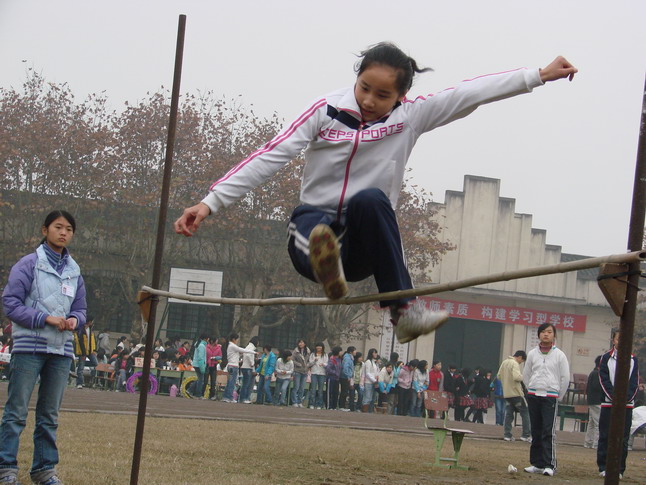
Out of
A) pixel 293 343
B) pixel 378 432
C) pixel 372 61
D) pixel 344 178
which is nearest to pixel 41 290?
pixel 344 178

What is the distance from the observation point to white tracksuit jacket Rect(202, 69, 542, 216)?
4527 mm

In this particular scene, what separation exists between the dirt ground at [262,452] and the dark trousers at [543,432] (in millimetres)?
289

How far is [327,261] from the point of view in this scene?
439 cm

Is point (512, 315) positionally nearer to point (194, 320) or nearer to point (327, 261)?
point (194, 320)

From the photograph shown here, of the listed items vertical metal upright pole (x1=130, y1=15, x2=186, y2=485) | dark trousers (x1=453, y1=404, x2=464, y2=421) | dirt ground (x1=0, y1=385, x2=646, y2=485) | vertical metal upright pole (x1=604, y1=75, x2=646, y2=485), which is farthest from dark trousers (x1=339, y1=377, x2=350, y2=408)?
vertical metal upright pole (x1=604, y1=75, x2=646, y2=485)

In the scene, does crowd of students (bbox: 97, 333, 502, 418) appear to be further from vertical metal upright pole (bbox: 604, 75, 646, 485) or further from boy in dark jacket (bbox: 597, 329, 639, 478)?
vertical metal upright pole (bbox: 604, 75, 646, 485)

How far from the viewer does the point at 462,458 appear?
11352 mm

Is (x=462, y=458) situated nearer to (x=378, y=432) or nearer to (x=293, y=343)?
(x=378, y=432)

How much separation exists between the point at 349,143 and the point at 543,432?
658 cm

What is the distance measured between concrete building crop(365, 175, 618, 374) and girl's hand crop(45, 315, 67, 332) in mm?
29500

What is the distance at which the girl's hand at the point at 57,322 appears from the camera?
19.6ft

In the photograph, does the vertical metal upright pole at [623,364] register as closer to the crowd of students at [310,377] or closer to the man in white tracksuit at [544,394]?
the man in white tracksuit at [544,394]

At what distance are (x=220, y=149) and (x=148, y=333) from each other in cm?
2253

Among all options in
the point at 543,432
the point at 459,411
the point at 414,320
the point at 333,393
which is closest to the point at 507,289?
the point at 459,411
